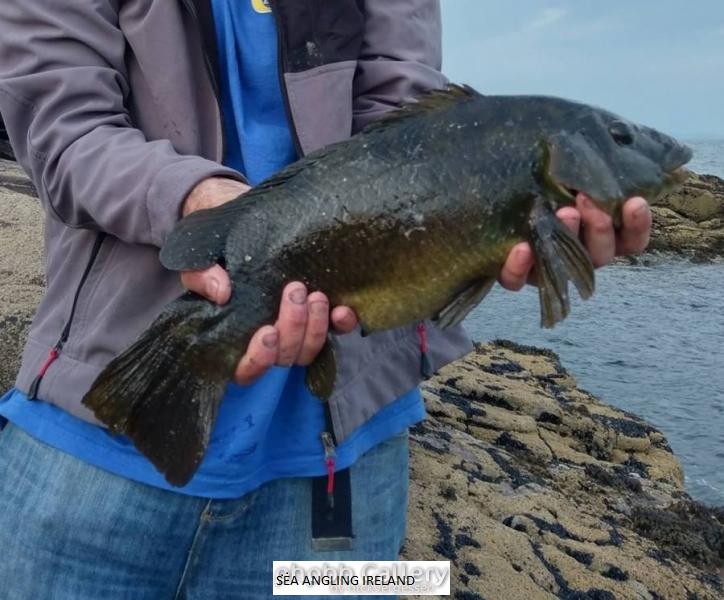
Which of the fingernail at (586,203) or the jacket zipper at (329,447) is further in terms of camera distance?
the jacket zipper at (329,447)

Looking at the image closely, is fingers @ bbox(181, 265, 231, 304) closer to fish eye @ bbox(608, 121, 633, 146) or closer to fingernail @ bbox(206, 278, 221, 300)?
fingernail @ bbox(206, 278, 221, 300)

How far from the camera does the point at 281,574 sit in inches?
116

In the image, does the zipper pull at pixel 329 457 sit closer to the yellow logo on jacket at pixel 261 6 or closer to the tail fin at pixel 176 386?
the tail fin at pixel 176 386

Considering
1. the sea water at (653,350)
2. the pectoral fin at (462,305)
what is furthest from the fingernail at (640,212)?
the sea water at (653,350)

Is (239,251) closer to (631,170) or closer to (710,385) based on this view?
(631,170)

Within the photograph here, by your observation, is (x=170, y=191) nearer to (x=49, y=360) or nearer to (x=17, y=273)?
(x=49, y=360)

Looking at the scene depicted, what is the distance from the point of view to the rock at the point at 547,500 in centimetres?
446

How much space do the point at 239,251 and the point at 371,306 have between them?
1.51 feet

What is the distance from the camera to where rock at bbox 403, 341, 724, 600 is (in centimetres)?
446

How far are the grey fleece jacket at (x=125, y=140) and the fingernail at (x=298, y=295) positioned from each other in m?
0.44

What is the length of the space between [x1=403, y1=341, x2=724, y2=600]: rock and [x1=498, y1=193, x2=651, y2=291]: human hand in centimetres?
212

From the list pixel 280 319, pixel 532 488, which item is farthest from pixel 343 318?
pixel 532 488

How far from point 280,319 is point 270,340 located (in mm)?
77

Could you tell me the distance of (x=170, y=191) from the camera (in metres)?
2.57
